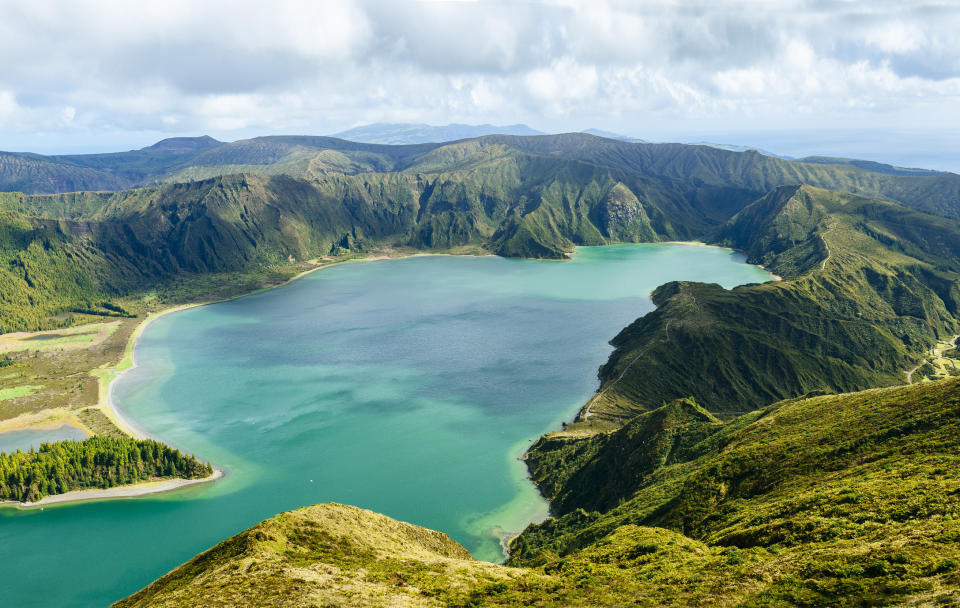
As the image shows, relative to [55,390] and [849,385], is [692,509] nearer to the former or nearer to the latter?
[849,385]

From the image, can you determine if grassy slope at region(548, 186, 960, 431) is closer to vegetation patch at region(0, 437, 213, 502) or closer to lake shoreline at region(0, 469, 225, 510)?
lake shoreline at region(0, 469, 225, 510)

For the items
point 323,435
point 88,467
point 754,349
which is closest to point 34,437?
point 88,467

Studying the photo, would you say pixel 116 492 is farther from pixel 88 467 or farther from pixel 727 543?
pixel 727 543

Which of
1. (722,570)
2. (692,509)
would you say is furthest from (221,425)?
(722,570)

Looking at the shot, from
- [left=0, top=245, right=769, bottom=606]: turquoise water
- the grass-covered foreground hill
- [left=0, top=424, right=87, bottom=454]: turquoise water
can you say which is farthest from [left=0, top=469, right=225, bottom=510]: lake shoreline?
the grass-covered foreground hill

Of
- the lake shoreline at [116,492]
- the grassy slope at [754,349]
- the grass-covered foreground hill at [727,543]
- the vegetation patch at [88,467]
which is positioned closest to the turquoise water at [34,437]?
the vegetation patch at [88,467]

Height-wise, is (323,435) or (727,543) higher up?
(727,543)
